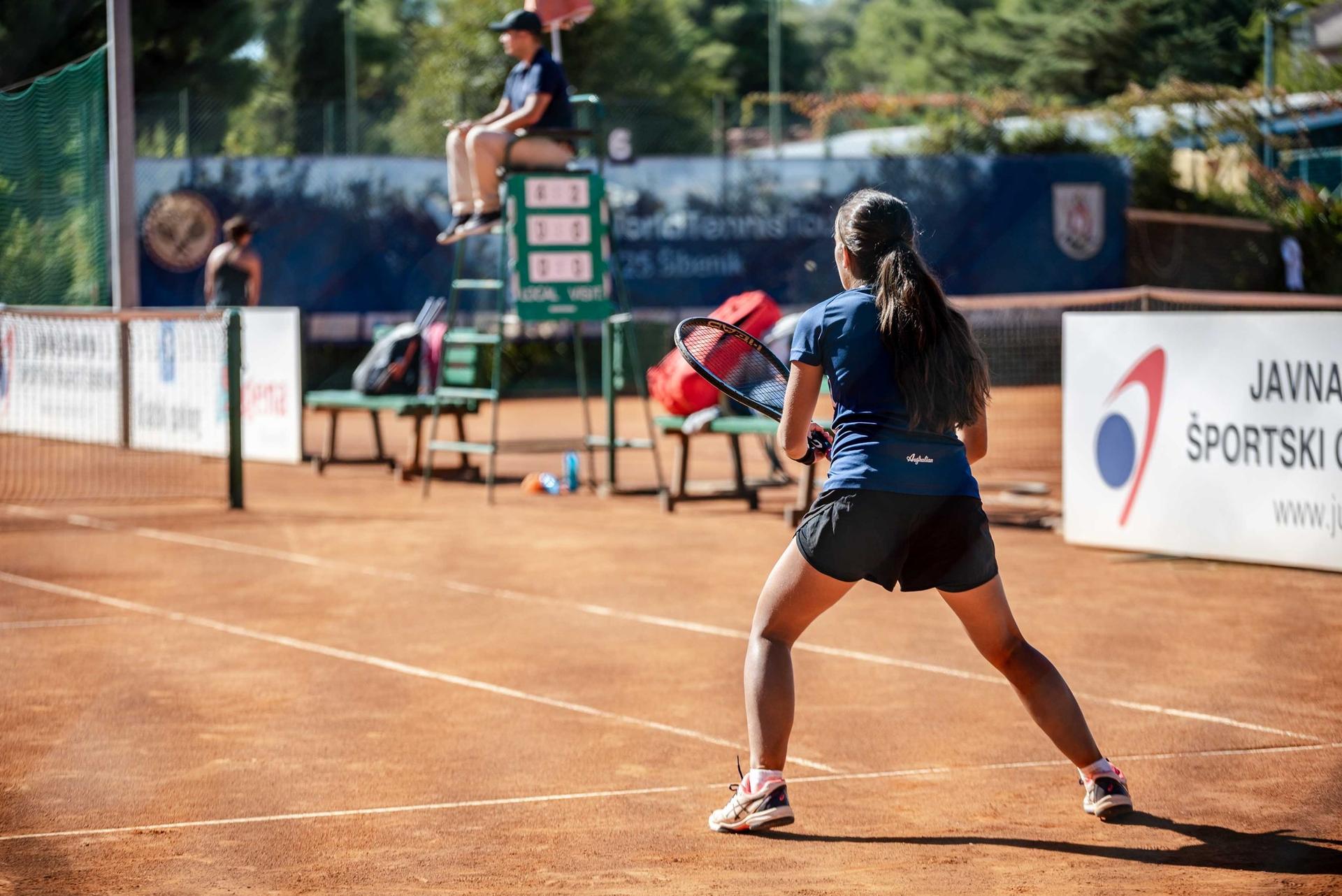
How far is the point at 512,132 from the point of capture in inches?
480

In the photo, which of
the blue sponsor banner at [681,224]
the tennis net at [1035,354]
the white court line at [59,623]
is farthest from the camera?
the blue sponsor banner at [681,224]

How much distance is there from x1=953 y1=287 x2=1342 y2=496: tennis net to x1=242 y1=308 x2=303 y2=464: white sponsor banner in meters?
5.70

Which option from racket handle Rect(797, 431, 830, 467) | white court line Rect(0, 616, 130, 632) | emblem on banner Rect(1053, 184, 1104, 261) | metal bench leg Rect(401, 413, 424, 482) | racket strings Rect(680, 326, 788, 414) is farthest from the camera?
emblem on banner Rect(1053, 184, 1104, 261)

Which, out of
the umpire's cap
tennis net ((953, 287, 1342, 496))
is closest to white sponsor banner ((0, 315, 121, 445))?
the umpire's cap

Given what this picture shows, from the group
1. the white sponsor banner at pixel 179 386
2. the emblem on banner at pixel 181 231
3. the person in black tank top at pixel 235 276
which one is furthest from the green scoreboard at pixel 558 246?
the emblem on banner at pixel 181 231

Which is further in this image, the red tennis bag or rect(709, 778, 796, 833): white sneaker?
the red tennis bag

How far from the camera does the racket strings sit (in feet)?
16.5

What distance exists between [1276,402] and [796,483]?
541cm

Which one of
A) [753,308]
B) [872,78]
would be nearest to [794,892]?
[753,308]

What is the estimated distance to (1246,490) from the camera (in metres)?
9.09

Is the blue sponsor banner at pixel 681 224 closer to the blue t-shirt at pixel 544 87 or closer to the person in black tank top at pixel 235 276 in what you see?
the person in black tank top at pixel 235 276

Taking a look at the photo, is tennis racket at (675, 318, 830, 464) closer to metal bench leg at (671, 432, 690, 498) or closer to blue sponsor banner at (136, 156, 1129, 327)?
metal bench leg at (671, 432, 690, 498)

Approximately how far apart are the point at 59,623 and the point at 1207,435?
19.9 ft

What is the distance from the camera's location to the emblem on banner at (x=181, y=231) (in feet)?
74.8
